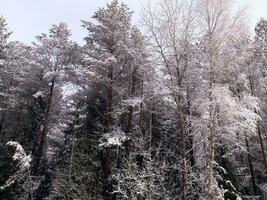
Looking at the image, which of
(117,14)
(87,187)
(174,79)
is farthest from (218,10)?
(87,187)

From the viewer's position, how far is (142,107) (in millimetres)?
20188

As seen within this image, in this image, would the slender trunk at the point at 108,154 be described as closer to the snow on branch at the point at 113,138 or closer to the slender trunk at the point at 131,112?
the snow on branch at the point at 113,138

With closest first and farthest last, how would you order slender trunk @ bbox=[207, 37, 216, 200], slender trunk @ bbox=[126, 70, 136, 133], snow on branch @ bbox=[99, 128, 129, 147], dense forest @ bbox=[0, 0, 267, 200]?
slender trunk @ bbox=[207, 37, 216, 200] < dense forest @ bbox=[0, 0, 267, 200] < snow on branch @ bbox=[99, 128, 129, 147] < slender trunk @ bbox=[126, 70, 136, 133]

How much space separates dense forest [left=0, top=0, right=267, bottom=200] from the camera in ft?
39.0

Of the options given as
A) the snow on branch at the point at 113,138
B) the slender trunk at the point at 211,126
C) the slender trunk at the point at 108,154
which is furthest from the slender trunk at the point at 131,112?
the slender trunk at the point at 211,126

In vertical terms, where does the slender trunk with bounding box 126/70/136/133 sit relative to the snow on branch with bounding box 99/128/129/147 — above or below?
above

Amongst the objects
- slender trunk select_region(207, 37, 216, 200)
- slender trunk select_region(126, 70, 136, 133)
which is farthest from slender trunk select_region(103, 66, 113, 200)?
slender trunk select_region(207, 37, 216, 200)

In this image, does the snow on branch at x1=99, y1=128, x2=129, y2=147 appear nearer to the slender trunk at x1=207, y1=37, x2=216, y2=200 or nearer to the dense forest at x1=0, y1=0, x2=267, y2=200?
the dense forest at x1=0, y1=0, x2=267, y2=200

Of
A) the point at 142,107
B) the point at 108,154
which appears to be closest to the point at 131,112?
the point at 142,107

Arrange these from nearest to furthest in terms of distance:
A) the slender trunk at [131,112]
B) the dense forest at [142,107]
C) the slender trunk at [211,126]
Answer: the slender trunk at [211,126], the dense forest at [142,107], the slender trunk at [131,112]

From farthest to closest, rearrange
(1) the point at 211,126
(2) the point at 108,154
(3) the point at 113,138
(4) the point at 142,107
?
(4) the point at 142,107 → (2) the point at 108,154 → (3) the point at 113,138 → (1) the point at 211,126

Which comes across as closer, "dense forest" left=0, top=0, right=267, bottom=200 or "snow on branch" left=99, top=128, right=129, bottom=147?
"dense forest" left=0, top=0, right=267, bottom=200

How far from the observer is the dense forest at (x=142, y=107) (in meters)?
11.9

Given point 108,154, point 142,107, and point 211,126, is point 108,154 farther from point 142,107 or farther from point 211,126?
point 211,126
